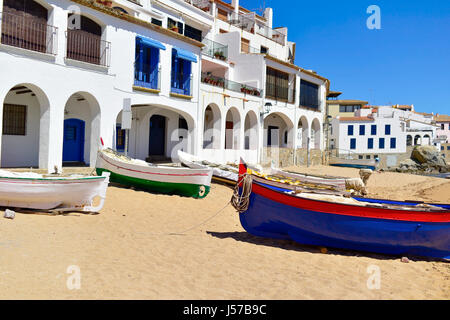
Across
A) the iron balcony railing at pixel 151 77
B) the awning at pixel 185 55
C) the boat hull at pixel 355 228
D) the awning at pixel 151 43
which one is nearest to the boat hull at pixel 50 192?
the boat hull at pixel 355 228

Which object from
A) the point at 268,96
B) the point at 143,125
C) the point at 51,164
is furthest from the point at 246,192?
the point at 268,96

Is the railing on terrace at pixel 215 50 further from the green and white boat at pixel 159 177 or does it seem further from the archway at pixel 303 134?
the green and white boat at pixel 159 177

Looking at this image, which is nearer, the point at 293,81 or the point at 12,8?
the point at 12,8

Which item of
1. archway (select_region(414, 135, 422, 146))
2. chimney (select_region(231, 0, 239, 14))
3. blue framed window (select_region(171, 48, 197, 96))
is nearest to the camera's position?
blue framed window (select_region(171, 48, 197, 96))

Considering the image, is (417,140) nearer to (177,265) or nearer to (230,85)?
(230,85)

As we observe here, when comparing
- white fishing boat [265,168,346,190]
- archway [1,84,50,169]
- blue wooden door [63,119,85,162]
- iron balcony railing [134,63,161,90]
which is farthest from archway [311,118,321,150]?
archway [1,84,50,169]

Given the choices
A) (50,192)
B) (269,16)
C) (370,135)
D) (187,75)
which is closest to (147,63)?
(187,75)

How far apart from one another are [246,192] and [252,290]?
3.07m

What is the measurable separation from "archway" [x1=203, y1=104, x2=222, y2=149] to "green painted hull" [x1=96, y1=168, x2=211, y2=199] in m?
9.70

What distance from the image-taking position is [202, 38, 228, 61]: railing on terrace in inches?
1044

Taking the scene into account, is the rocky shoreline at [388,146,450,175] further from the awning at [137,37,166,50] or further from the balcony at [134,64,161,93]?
the awning at [137,37,166,50]
